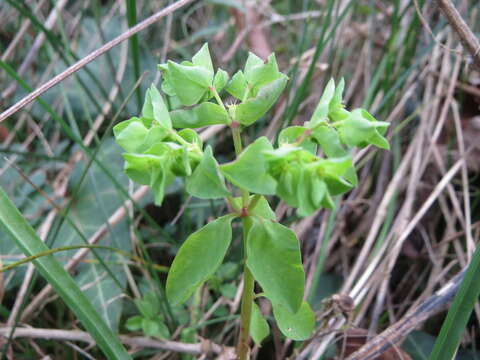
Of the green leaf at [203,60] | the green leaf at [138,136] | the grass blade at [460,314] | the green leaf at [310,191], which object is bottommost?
the grass blade at [460,314]

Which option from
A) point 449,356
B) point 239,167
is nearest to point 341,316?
point 449,356

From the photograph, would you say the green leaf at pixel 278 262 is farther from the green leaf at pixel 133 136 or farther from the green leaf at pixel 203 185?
the green leaf at pixel 133 136

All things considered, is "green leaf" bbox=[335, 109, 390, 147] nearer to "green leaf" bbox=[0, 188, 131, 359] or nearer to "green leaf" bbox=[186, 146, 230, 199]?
"green leaf" bbox=[186, 146, 230, 199]

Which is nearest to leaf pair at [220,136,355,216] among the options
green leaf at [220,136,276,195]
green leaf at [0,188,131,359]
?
green leaf at [220,136,276,195]

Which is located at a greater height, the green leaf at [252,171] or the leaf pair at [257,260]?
the green leaf at [252,171]

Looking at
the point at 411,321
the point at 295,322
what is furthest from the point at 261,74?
the point at 411,321

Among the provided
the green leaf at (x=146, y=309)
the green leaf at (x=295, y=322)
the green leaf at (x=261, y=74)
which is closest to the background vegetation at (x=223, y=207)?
the green leaf at (x=146, y=309)

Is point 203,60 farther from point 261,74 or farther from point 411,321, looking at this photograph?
point 411,321
